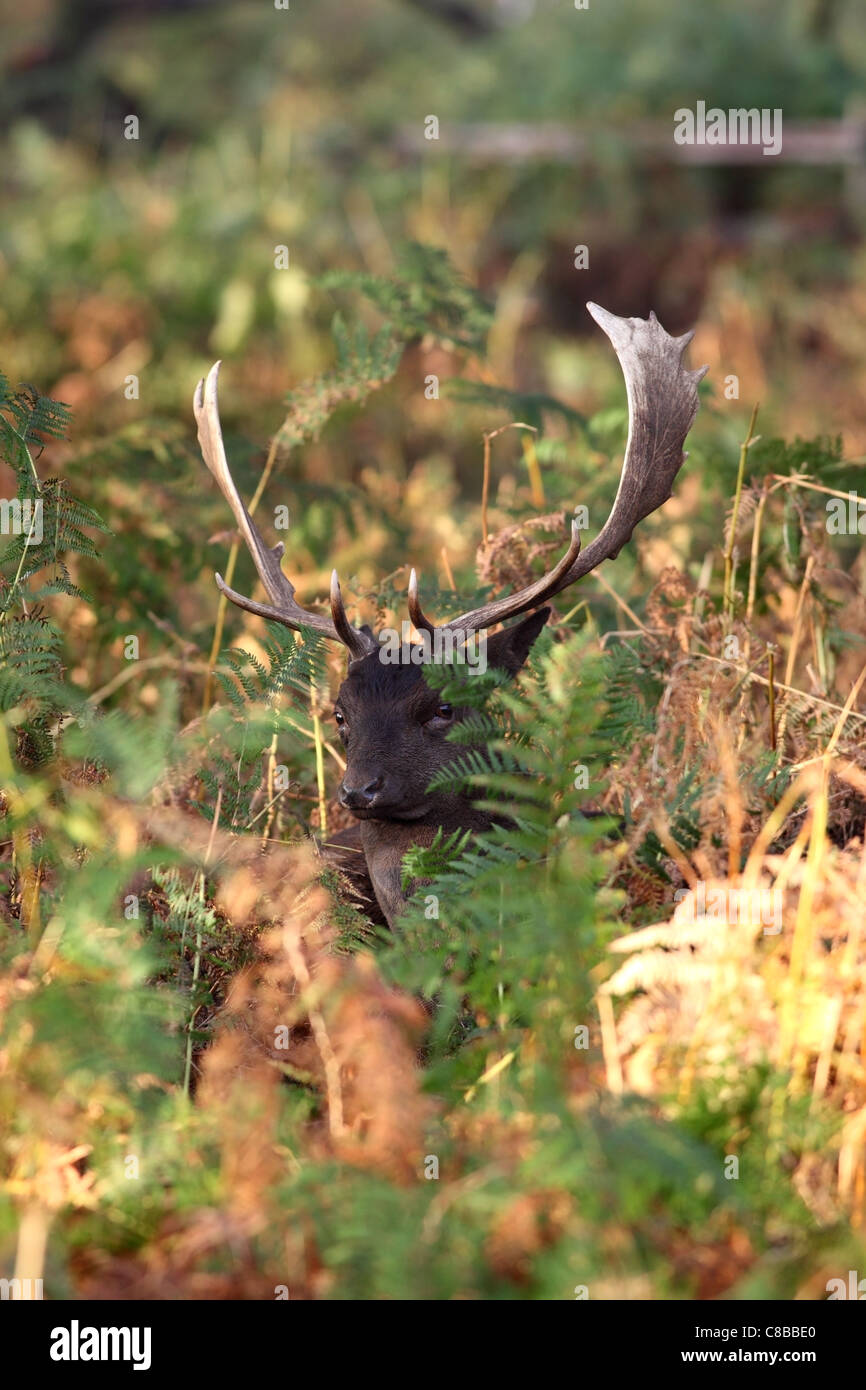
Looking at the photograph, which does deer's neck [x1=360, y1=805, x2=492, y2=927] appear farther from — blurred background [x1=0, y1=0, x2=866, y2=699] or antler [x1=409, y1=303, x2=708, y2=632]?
blurred background [x1=0, y1=0, x2=866, y2=699]

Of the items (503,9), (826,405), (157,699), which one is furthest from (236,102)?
(157,699)

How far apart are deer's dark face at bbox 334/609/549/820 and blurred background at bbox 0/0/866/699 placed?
1.37 meters

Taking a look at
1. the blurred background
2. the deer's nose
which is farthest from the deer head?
the blurred background

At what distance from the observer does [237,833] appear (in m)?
5.47

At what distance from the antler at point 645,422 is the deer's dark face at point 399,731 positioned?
0.51 ft

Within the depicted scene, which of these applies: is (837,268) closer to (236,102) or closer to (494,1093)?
(236,102)

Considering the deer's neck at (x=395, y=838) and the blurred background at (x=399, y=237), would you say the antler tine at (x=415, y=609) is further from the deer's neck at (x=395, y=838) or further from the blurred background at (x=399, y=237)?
the blurred background at (x=399, y=237)

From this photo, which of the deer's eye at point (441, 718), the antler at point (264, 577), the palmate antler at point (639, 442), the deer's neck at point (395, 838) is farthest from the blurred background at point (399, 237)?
the deer's neck at point (395, 838)

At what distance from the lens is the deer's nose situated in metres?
5.21

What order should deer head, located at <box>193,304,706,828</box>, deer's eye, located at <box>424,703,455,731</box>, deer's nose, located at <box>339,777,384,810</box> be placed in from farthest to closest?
deer's eye, located at <box>424,703,455,731</box> < deer head, located at <box>193,304,706,828</box> < deer's nose, located at <box>339,777,384,810</box>

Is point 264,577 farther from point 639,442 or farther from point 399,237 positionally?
point 399,237

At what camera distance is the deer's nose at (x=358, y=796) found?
5207 mm

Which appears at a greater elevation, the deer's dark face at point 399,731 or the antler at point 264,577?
the antler at point 264,577

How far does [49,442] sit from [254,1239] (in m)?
6.48
